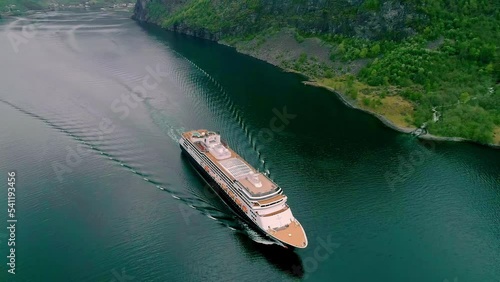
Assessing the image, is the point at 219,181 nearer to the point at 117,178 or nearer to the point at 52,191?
the point at 117,178

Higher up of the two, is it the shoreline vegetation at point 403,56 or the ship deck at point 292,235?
the shoreline vegetation at point 403,56

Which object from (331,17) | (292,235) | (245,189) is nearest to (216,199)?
(245,189)

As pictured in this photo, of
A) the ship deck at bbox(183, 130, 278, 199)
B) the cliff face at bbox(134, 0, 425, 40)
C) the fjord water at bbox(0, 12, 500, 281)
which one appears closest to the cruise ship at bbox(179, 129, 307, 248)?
the ship deck at bbox(183, 130, 278, 199)

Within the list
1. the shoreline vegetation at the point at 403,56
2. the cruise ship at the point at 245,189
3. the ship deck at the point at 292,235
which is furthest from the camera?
the shoreline vegetation at the point at 403,56

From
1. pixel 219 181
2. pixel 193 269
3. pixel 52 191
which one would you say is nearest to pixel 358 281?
pixel 193 269

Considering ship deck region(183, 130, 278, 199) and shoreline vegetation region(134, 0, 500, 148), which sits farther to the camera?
shoreline vegetation region(134, 0, 500, 148)

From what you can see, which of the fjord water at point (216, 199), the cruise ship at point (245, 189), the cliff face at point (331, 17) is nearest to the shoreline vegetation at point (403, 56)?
the cliff face at point (331, 17)

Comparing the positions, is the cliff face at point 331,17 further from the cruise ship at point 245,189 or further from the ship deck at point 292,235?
the ship deck at point 292,235

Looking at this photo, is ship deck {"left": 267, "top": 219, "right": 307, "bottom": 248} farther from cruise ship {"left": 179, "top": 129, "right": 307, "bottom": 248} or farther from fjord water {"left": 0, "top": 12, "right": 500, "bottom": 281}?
fjord water {"left": 0, "top": 12, "right": 500, "bottom": 281}
